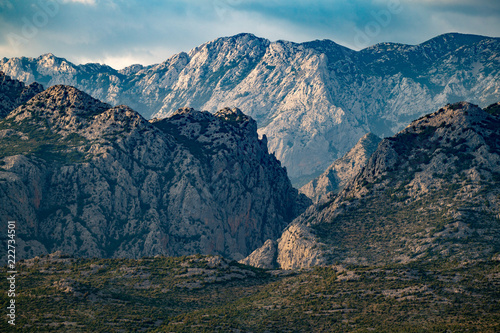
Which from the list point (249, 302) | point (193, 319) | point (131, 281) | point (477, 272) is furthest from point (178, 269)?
point (477, 272)

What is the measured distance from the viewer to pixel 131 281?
186 metres

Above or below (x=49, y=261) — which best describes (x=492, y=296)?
below

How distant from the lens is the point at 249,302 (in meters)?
170

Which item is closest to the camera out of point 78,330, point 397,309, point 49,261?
point 78,330

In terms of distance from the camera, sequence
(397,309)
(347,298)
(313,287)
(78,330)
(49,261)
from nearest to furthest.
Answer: (78,330), (397,309), (347,298), (313,287), (49,261)

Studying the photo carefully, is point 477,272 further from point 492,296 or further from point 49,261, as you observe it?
point 49,261

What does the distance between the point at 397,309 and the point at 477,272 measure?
29728 millimetres

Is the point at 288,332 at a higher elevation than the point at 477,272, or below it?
below

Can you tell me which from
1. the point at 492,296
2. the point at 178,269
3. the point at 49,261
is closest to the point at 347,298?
the point at 492,296

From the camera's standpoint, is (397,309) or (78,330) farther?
(397,309)

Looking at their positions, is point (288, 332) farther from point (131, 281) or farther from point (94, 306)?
point (131, 281)

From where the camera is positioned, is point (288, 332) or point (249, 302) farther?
point (249, 302)

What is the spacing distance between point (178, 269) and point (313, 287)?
44.0m

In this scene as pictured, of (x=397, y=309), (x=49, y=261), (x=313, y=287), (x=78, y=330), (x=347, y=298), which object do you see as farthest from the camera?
(x=49, y=261)
